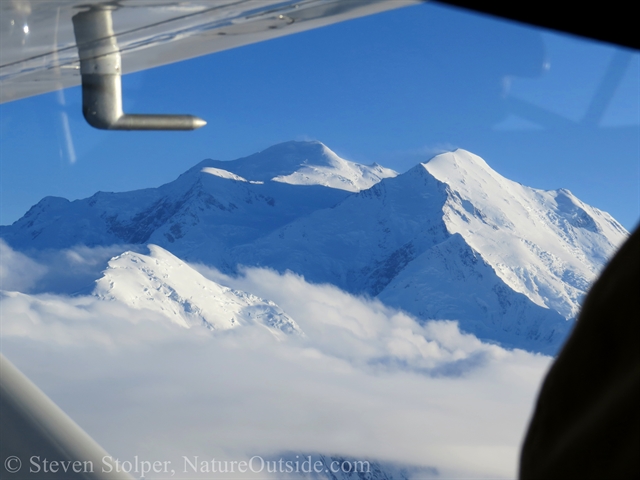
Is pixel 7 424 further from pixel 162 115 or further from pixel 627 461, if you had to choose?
pixel 627 461

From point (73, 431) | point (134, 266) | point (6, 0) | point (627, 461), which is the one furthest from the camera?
point (134, 266)

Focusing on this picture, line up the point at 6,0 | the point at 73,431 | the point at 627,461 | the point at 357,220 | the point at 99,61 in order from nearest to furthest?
the point at 627,461 → the point at 6,0 → the point at 99,61 → the point at 73,431 → the point at 357,220

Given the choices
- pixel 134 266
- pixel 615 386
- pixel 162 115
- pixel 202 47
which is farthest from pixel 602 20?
pixel 134 266

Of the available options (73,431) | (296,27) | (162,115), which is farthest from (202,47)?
(73,431)

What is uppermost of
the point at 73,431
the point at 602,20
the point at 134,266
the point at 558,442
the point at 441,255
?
the point at 602,20

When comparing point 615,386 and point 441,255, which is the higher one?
point 615,386

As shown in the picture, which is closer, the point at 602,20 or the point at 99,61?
the point at 602,20
